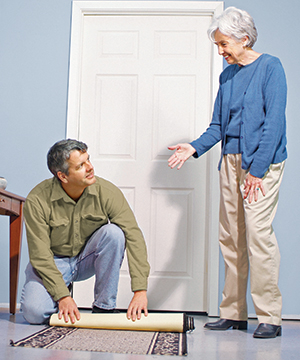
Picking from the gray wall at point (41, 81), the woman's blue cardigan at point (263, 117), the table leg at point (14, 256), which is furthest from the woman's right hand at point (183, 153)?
the table leg at point (14, 256)

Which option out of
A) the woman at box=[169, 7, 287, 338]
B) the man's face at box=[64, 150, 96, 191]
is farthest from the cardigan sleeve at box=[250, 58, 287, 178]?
the man's face at box=[64, 150, 96, 191]

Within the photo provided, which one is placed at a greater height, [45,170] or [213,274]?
[45,170]

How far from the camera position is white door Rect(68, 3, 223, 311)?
2.50 m

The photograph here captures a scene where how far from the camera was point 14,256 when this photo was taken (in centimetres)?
221

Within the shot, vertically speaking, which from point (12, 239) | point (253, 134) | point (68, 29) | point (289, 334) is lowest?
point (289, 334)

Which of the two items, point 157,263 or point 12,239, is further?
point 157,263

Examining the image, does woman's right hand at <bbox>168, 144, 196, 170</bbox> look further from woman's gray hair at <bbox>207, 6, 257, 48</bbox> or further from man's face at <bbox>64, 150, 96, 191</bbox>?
woman's gray hair at <bbox>207, 6, 257, 48</bbox>

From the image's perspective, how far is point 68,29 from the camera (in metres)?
2.65

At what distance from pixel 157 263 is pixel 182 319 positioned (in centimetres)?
88

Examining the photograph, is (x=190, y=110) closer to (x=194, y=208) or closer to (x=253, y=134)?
(x=194, y=208)

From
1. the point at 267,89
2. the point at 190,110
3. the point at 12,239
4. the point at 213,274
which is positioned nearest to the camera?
the point at 267,89

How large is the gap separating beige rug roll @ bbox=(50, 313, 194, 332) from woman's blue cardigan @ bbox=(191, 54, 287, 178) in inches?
27.2

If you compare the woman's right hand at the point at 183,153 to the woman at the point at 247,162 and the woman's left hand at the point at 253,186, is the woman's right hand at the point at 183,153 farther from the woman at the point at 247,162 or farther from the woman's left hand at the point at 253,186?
the woman's left hand at the point at 253,186

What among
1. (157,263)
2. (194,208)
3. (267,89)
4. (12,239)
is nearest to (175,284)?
(157,263)
